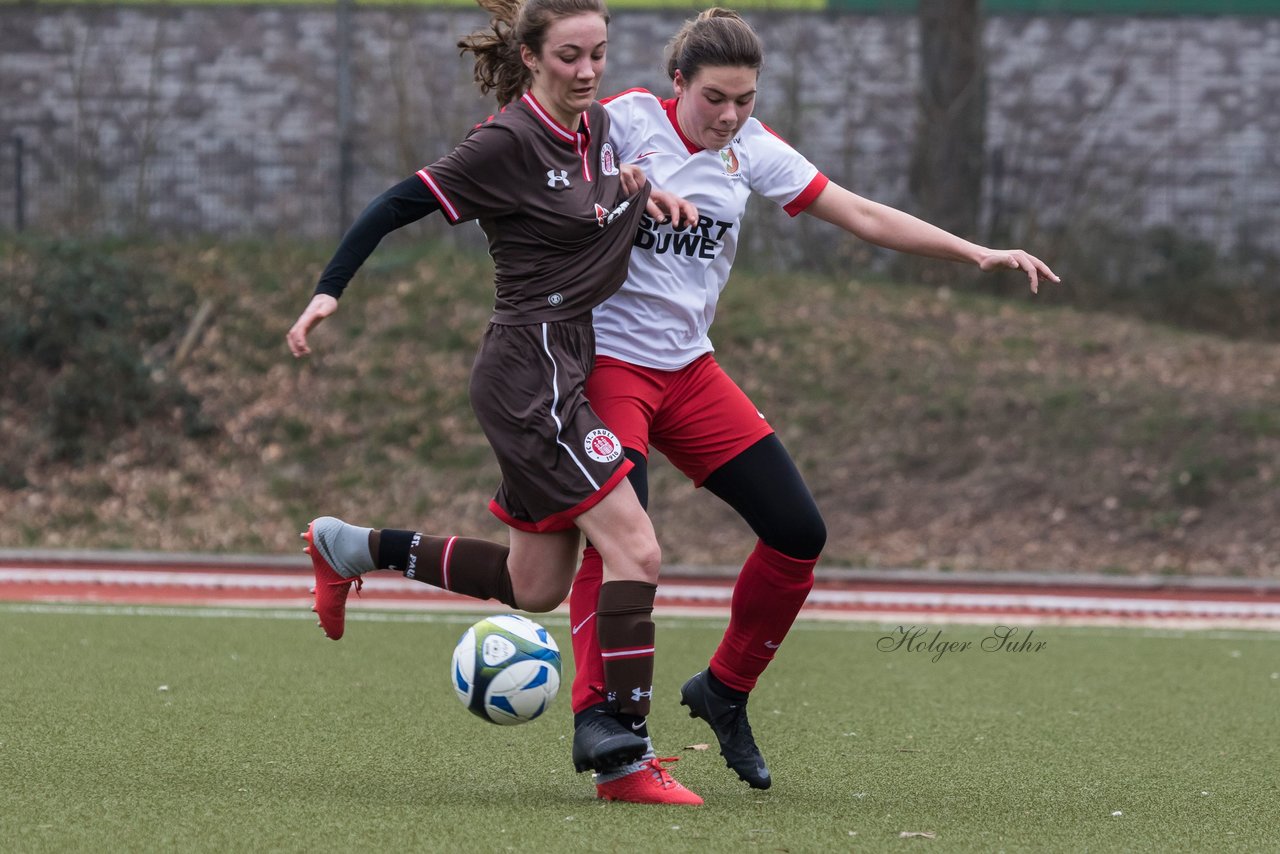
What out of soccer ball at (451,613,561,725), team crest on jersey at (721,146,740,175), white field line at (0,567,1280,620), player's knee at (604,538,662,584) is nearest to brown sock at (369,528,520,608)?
soccer ball at (451,613,561,725)

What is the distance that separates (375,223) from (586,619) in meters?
1.36

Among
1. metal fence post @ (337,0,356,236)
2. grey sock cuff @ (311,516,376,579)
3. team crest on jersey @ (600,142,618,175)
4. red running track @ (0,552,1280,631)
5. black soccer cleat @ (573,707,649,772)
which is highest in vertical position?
team crest on jersey @ (600,142,618,175)

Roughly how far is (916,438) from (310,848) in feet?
35.6

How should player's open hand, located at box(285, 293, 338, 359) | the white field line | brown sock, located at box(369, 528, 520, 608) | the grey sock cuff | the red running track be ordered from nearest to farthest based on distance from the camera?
1. player's open hand, located at box(285, 293, 338, 359)
2. brown sock, located at box(369, 528, 520, 608)
3. the grey sock cuff
4. the red running track
5. the white field line

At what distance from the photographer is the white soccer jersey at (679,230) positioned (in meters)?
5.12

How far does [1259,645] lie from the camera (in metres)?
8.97

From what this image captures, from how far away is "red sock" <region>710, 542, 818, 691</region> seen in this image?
205 inches

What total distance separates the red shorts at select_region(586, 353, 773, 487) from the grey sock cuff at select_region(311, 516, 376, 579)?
866mm

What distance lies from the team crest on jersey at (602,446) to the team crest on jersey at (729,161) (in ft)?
3.13

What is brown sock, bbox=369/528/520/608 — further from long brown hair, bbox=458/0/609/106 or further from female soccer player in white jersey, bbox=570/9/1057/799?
long brown hair, bbox=458/0/609/106

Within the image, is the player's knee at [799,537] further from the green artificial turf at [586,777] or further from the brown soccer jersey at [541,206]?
the brown soccer jersey at [541,206]

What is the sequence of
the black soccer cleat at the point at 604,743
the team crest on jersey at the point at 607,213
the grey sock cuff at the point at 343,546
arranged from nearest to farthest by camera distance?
the black soccer cleat at the point at 604,743 → the team crest on jersey at the point at 607,213 → the grey sock cuff at the point at 343,546

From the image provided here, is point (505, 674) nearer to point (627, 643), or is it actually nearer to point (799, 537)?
point (627, 643)

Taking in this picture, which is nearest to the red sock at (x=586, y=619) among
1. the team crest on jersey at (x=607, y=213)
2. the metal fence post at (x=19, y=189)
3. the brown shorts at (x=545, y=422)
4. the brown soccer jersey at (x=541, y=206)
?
the brown shorts at (x=545, y=422)
